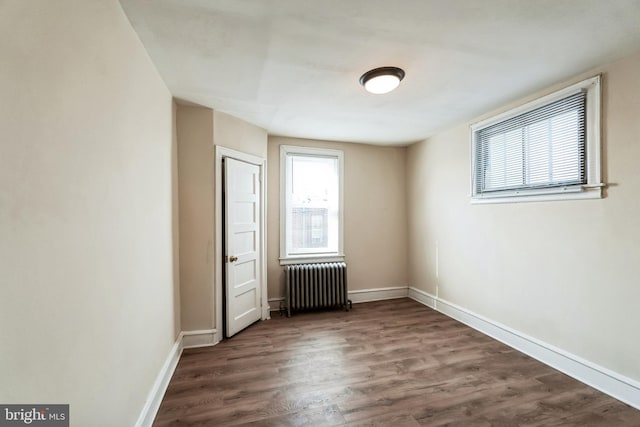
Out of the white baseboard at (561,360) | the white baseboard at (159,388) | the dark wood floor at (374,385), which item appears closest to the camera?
the white baseboard at (159,388)

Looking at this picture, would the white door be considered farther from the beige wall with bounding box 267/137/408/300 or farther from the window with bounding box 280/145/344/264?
the beige wall with bounding box 267/137/408/300

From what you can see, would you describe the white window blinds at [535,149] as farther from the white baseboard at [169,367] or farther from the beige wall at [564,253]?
the white baseboard at [169,367]

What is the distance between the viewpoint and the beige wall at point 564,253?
2.03 m

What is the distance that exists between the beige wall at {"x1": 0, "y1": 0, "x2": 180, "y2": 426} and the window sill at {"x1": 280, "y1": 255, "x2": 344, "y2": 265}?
2.19 metres

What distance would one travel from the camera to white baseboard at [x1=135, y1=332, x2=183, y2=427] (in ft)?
5.77

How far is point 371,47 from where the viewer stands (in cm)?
186

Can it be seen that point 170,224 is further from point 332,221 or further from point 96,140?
point 332,221

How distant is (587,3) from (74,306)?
9.24ft

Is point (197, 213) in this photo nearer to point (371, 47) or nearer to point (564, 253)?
point (371, 47)

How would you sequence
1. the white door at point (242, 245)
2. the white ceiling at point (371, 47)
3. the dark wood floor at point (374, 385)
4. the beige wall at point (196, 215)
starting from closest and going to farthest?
the white ceiling at point (371, 47)
the dark wood floor at point (374, 385)
the beige wall at point (196, 215)
the white door at point (242, 245)

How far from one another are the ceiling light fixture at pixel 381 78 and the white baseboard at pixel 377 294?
306 cm

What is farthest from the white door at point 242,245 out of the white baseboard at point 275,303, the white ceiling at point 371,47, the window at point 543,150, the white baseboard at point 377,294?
the window at point 543,150

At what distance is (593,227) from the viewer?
7.28 feet

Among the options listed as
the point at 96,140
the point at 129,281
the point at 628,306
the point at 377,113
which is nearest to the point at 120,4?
the point at 96,140
